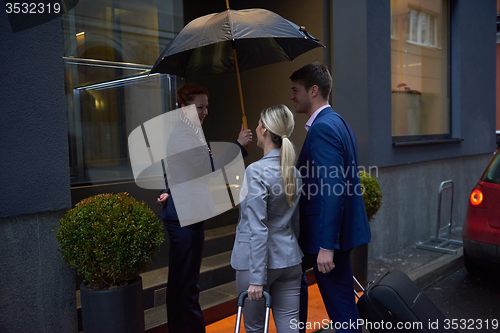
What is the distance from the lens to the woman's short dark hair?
306cm

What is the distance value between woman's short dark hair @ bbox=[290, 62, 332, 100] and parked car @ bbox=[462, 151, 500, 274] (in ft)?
11.0

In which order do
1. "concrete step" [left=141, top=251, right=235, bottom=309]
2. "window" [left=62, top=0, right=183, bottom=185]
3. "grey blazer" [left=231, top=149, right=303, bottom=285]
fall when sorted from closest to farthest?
"grey blazer" [left=231, top=149, right=303, bottom=285], "concrete step" [left=141, top=251, right=235, bottom=309], "window" [left=62, top=0, right=183, bottom=185]

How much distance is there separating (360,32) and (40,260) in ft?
16.9

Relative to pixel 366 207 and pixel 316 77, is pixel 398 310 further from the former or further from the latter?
pixel 366 207

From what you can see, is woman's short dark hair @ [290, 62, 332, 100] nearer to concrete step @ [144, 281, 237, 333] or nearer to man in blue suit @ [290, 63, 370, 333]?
man in blue suit @ [290, 63, 370, 333]

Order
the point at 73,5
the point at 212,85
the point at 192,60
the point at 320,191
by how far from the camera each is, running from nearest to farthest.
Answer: the point at 320,191, the point at 192,60, the point at 73,5, the point at 212,85

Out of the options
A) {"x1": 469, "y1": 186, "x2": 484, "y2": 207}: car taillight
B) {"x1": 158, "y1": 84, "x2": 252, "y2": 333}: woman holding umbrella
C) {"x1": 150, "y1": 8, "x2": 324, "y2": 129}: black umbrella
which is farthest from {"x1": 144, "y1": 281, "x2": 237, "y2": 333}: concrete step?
{"x1": 469, "y1": 186, "x2": 484, "y2": 207}: car taillight

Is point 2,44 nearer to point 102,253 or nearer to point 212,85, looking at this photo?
point 102,253

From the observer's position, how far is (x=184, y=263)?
338cm

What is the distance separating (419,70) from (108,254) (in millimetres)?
7271

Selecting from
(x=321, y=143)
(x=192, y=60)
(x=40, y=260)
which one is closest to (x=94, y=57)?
(x=192, y=60)

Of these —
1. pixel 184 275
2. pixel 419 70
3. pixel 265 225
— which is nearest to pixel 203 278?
pixel 184 275

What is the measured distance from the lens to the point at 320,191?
110 inches

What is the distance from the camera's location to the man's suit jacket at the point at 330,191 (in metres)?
2.73
